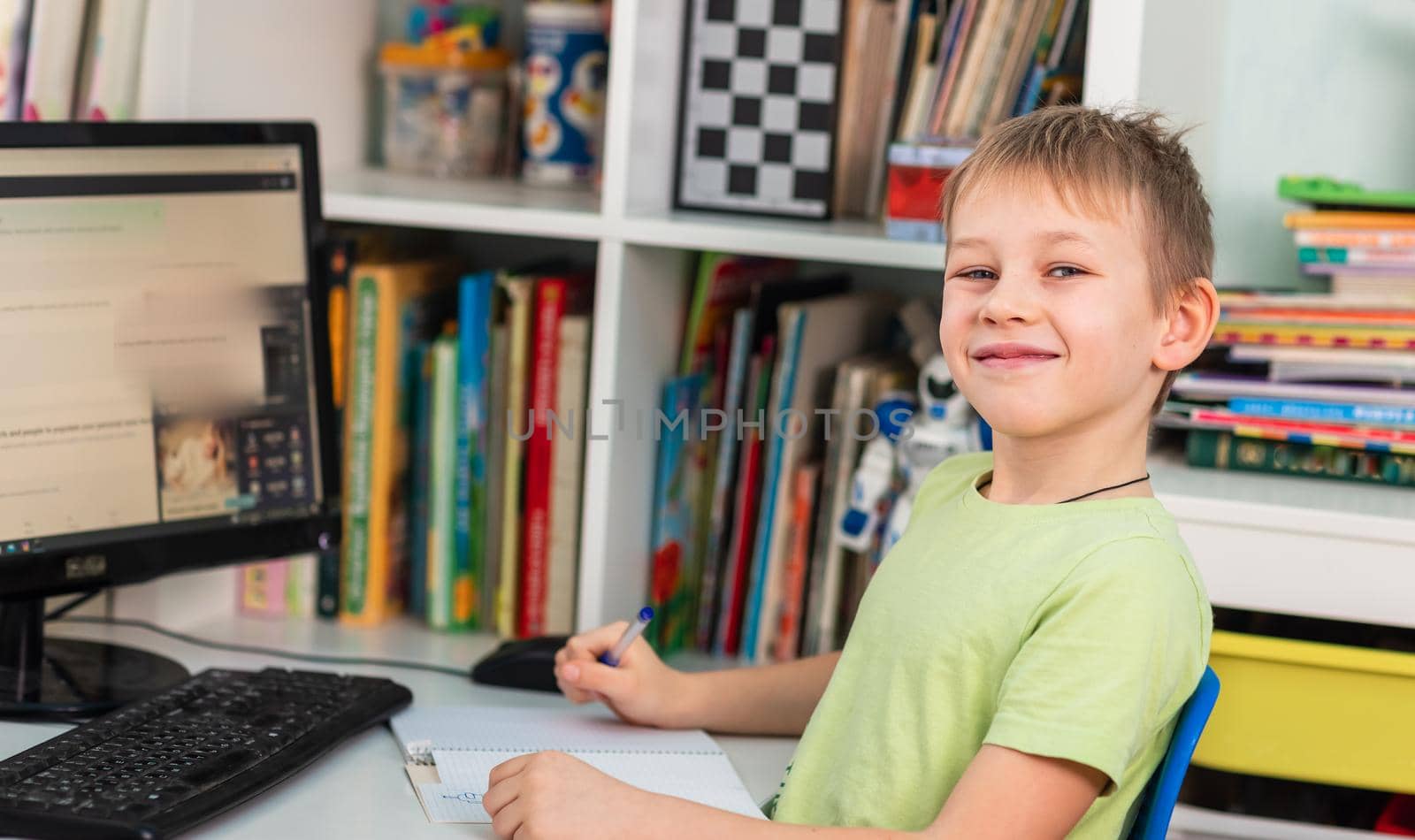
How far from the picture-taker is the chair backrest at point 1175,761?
36.0 inches

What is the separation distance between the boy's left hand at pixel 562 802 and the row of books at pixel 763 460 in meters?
0.57

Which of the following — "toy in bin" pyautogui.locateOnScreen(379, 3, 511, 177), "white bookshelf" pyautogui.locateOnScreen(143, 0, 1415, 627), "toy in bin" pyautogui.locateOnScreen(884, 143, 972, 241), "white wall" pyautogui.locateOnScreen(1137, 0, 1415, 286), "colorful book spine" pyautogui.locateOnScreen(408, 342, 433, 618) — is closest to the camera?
"white bookshelf" pyautogui.locateOnScreen(143, 0, 1415, 627)

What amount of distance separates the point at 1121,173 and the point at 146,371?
2.52 ft

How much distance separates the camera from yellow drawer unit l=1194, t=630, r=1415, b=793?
1.11 m

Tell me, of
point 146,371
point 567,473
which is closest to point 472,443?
point 567,473

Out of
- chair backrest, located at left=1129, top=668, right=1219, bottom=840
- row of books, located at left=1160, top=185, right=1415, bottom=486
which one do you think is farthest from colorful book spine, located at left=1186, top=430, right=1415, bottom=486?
chair backrest, located at left=1129, top=668, right=1219, bottom=840

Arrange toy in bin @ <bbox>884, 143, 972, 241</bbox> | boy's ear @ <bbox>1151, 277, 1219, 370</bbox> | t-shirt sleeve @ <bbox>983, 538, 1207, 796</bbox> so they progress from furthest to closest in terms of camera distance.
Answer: toy in bin @ <bbox>884, 143, 972, 241</bbox>
boy's ear @ <bbox>1151, 277, 1219, 370</bbox>
t-shirt sleeve @ <bbox>983, 538, 1207, 796</bbox>

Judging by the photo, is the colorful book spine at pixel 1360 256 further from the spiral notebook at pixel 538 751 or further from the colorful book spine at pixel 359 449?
the colorful book spine at pixel 359 449

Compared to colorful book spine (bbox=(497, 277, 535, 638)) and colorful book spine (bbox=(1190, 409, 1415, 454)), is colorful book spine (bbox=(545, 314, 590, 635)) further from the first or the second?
colorful book spine (bbox=(1190, 409, 1415, 454))

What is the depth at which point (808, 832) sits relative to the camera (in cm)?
87

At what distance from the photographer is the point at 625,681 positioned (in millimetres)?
1174

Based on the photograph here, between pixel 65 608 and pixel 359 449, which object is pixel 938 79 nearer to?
pixel 359 449

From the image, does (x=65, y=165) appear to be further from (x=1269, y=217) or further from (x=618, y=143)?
(x=1269, y=217)

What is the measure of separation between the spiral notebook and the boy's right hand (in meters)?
0.02
